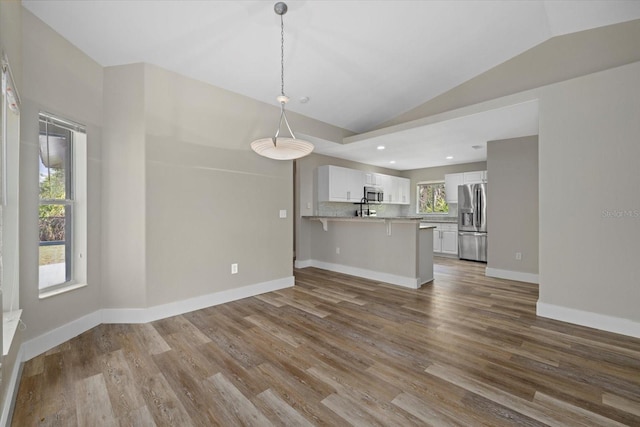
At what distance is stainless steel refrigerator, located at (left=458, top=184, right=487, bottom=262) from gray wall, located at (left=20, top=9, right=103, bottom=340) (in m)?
6.76

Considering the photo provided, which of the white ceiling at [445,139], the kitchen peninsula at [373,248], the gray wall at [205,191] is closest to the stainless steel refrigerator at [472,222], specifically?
the white ceiling at [445,139]

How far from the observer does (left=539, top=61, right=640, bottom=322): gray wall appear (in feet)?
8.73

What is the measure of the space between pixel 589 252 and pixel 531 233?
1.95 meters

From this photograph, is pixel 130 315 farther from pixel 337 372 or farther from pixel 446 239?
pixel 446 239

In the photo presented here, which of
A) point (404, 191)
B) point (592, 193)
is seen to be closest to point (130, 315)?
point (592, 193)

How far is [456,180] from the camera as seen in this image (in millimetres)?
7078

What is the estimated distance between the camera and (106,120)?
9.50 feet

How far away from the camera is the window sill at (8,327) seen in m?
1.63

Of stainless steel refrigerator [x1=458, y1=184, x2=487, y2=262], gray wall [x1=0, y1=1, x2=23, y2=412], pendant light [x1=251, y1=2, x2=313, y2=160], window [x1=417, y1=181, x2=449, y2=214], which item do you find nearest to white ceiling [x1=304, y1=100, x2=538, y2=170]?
stainless steel refrigerator [x1=458, y1=184, x2=487, y2=262]

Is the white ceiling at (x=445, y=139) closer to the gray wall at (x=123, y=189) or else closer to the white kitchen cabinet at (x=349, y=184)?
the white kitchen cabinet at (x=349, y=184)

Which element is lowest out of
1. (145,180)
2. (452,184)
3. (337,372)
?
(337,372)

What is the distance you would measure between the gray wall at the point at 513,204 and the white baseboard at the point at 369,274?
6.07 ft

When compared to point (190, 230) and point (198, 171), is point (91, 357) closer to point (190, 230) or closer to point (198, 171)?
point (190, 230)

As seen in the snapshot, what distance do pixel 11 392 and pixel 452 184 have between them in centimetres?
785
